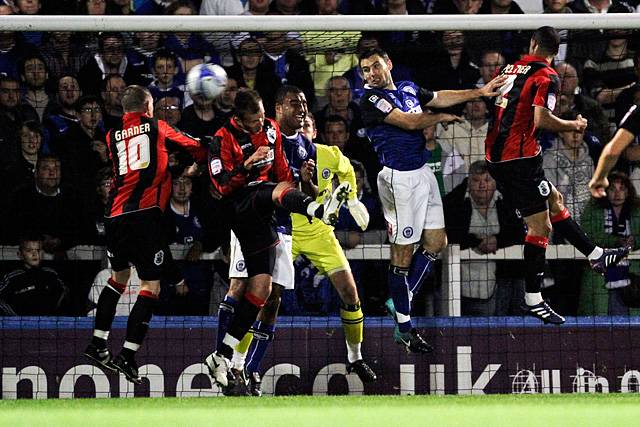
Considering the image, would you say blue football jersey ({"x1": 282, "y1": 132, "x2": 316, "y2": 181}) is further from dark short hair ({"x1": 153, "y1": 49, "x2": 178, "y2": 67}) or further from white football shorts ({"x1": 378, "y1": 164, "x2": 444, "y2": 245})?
dark short hair ({"x1": 153, "y1": 49, "x2": 178, "y2": 67})

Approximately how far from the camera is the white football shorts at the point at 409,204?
9.31 meters

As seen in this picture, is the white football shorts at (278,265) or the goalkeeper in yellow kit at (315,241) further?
the goalkeeper in yellow kit at (315,241)

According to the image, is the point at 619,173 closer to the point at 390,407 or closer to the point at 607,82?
the point at 607,82

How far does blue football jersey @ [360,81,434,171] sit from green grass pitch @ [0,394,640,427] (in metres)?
1.88

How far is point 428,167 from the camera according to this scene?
955 centimetres

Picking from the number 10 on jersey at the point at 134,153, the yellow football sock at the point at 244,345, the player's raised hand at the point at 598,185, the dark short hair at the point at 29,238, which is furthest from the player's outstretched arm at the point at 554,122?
the dark short hair at the point at 29,238

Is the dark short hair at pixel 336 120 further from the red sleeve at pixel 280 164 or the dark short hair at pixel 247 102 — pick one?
the dark short hair at pixel 247 102

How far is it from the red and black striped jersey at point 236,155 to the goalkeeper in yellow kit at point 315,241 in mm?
315

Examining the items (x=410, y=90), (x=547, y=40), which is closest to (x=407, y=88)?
(x=410, y=90)

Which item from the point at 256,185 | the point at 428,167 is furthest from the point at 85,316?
the point at 428,167

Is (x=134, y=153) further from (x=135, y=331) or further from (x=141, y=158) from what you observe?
(x=135, y=331)

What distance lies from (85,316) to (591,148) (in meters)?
4.33

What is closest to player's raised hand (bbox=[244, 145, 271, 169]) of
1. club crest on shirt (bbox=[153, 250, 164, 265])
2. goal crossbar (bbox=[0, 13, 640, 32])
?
club crest on shirt (bbox=[153, 250, 164, 265])

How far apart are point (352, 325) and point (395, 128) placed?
151cm
